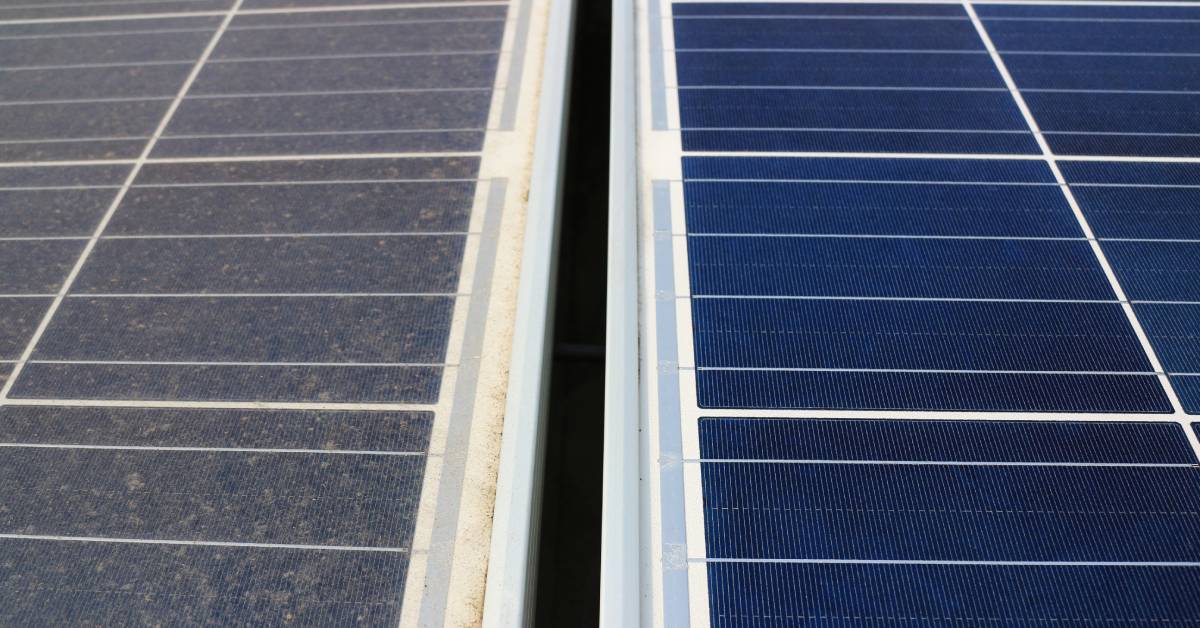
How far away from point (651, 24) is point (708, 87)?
75.9 inches

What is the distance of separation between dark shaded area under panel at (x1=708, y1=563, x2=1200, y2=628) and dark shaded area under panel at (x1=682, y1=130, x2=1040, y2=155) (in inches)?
216

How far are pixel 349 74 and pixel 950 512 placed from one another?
32.8 feet

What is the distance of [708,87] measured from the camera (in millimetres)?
10695

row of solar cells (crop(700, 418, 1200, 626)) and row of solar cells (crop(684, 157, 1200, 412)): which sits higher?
row of solar cells (crop(684, 157, 1200, 412))

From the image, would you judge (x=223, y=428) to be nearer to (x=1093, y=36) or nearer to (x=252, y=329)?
(x=252, y=329)

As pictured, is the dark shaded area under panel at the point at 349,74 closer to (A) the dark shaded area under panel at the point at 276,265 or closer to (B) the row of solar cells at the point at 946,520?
(A) the dark shaded area under panel at the point at 276,265

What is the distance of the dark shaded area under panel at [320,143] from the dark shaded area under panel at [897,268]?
3843 mm

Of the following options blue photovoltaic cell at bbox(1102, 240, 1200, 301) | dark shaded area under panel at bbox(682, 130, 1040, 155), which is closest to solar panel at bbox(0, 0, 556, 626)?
dark shaded area under panel at bbox(682, 130, 1040, 155)

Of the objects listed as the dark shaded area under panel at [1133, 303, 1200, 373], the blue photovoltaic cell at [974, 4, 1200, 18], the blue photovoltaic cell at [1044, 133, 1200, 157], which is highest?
the blue photovoltaic cell at [974, 4, 1200, 18]

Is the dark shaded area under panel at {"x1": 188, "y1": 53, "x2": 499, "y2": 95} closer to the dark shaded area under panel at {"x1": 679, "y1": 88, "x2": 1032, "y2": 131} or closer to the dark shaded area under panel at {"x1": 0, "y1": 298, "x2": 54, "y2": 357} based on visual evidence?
the dark shaded area under panel at {"x1": 679, "y1": 88, "x2": 1032, "y2": 131}

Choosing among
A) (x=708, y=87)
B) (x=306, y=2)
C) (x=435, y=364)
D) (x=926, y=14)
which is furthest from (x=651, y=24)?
(x=435, y=364)

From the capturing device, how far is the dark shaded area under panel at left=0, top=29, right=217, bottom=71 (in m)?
12.2

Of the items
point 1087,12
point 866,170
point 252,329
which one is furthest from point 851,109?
point 252,329

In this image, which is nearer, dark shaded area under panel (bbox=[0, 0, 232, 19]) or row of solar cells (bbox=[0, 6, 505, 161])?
row of solar cells (bbox=[0, 6, 505, 161])
